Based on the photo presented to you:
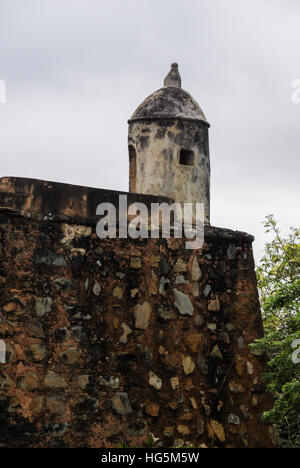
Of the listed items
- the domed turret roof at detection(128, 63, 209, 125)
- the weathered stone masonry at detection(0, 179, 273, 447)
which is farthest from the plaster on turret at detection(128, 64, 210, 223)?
the weathered stone masonry at detection(0, 179, 273, 447)

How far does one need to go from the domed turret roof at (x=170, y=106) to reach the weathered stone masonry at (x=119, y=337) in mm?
1676

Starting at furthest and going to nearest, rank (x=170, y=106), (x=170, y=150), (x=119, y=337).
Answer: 1. (x=170, y=106)
2. (x=170, y=150)
3. (x=119, y=337)

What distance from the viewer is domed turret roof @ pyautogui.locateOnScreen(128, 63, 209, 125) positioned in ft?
28.1

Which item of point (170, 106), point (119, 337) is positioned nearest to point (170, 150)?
point (170, 106)

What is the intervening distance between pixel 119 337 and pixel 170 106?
3203mm

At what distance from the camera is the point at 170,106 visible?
340 inches

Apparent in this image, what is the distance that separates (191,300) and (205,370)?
78 cm

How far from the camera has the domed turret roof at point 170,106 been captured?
8.57 m

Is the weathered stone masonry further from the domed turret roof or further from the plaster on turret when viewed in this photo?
the domed turret roof

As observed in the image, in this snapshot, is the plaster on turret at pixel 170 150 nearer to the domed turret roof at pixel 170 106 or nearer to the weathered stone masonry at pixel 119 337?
the domed turret roof at pixel 170 106

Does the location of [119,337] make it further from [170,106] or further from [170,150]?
[170,106]

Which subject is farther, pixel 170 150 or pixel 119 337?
pixel 170 150

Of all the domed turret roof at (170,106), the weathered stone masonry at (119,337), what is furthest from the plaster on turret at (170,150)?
the weathered stone masonry at (119,337)
